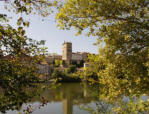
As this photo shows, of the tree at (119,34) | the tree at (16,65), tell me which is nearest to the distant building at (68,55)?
the tree at (119,34)

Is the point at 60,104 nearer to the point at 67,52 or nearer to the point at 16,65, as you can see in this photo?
the point at 16,65

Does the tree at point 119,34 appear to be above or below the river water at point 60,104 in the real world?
above

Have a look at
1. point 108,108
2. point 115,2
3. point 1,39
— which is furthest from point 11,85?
point 108,108

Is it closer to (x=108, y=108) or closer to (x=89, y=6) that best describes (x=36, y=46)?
(x=89, y=6)

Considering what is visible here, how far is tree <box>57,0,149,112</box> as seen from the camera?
3.98 m

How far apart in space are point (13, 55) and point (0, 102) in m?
0.62

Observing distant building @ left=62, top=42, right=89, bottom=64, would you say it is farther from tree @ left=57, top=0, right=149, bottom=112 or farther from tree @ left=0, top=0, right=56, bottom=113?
tree @ left=0, top=0, right=56, bottom=113

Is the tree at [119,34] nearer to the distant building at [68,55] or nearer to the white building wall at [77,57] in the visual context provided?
the distant building at [68,55]

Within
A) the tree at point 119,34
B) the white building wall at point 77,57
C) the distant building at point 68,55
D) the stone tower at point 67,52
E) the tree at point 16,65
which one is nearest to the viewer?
the tree at point 16,65

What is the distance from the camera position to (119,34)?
13.7 ft

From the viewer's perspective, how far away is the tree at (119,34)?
3.98 metres

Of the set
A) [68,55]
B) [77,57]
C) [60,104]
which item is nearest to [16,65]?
[60,104]

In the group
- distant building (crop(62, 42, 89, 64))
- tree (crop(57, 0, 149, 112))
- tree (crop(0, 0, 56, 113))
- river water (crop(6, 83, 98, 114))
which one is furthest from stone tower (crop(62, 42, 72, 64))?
tree (crop(0, 0, 56, 113))

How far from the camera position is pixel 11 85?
189 centimetres
